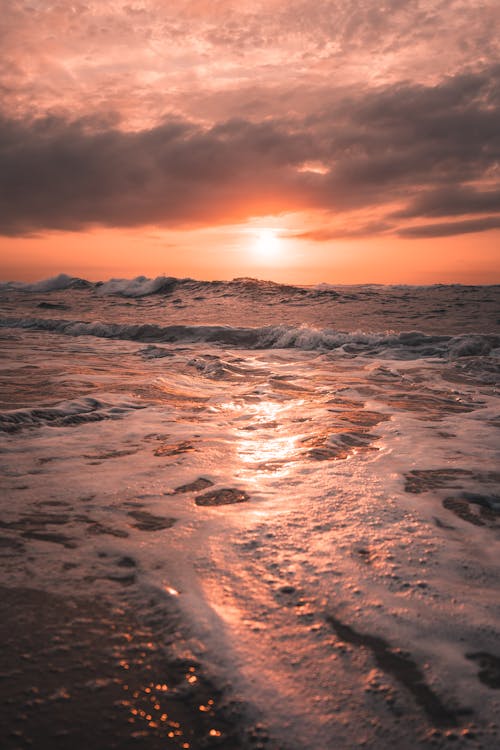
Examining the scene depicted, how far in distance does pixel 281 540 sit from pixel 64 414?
297 centimetres

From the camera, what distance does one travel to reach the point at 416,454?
3719 millimetres

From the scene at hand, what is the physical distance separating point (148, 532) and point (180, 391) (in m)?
3.79

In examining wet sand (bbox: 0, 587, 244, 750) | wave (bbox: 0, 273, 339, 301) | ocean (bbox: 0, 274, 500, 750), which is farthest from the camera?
wave (bbox: 0, 273, 339, 301)

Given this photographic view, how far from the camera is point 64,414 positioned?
455 cm

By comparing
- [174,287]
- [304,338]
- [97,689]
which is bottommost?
[97,689]

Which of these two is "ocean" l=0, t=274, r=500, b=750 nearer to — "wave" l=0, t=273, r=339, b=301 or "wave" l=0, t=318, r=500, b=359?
"wave" l=0, t=318, r=500, b=359

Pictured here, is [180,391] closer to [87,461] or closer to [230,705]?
[87,461]

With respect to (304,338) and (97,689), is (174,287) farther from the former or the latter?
(97,689)

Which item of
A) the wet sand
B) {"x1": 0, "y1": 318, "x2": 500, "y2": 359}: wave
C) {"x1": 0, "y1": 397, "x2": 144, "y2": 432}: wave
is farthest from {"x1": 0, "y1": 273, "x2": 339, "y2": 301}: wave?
the wet sand

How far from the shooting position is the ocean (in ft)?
4.70

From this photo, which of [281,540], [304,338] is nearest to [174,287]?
[304,338]

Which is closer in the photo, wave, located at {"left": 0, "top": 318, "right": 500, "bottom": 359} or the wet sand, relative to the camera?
the wet sand

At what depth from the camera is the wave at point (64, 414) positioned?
422cm

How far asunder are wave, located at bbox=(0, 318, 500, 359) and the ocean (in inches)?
151
